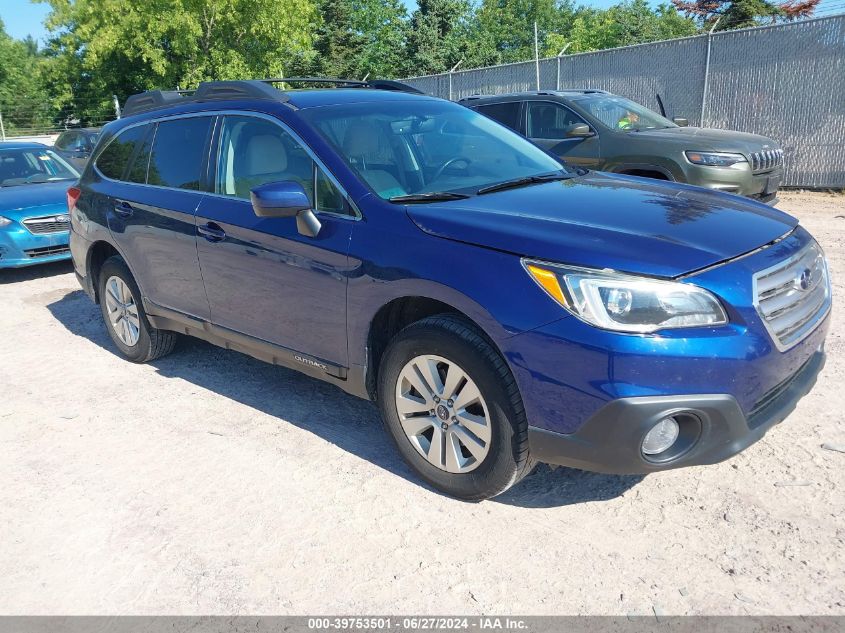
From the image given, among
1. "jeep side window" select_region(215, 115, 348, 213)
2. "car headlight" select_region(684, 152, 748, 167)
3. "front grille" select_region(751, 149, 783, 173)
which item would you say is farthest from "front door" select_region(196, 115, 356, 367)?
"front grille" select_region(751, 149, 783, 173)

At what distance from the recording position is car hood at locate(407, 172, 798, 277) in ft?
9.04

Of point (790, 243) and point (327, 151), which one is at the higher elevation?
point (327, 151)

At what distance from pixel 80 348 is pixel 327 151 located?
339 centimetres

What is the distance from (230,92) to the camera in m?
4.39

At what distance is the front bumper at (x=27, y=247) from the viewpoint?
825 cm

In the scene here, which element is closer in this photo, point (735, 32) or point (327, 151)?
point (327, 151)

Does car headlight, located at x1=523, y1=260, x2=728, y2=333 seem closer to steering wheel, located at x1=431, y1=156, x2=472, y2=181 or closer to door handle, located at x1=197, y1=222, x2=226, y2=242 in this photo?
steering wheel, located at x1=431, y1=156, x2=472, y2=181

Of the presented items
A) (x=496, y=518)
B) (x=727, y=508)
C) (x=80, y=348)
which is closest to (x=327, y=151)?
(x=496, y=518)

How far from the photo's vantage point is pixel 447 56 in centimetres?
4447

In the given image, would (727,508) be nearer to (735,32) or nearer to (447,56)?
(735,32)

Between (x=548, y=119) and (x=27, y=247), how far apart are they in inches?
250

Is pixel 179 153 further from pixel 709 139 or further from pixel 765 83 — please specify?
pixel 765 83

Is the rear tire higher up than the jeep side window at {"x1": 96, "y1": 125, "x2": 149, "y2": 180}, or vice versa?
the jeep side window at {"x1": 96, "y1": 125, "x2": 149, "y2": 180}

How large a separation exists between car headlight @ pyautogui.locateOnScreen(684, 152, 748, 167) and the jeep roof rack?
411cm
